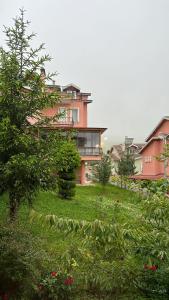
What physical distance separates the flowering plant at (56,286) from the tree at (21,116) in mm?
3395

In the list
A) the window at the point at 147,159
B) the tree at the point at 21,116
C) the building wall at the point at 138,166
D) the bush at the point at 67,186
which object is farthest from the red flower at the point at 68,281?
the building wall at the point at 138,166

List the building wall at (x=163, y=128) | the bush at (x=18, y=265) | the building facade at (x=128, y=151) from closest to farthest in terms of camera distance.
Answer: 1. the bush at (x=18, y=265)
2. the building wall at (x=163, y=128)
3. the building facade at (x=128, y=151)

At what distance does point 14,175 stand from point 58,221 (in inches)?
162

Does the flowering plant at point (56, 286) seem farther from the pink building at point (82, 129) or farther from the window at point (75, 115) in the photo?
the window at point (75, 115)

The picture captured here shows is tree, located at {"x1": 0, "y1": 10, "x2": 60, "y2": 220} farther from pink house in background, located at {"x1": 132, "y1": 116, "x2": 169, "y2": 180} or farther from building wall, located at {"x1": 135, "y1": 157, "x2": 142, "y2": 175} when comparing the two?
building wall, located at {"x1": 135, "y1": 157, "x2": 142, "y2": 175}

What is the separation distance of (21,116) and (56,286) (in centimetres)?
549

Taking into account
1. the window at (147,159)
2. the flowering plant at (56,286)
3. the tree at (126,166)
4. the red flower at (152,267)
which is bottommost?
the flowering plant at (56,286)

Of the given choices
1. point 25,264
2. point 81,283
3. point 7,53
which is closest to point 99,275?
point 81,283

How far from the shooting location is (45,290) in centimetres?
679

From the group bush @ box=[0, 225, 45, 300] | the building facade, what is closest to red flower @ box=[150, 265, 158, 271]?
bush @ box=[0, 225, 45, 300]

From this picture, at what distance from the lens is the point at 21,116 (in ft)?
34.8

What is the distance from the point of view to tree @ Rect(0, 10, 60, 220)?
10.0 meters

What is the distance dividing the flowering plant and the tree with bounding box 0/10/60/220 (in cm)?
339

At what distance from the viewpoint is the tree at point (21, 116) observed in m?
10.0
